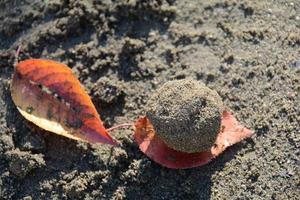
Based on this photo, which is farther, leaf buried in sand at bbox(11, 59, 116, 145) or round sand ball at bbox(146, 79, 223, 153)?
leaf buried in sand at bbox(11, 59, 116, 145)

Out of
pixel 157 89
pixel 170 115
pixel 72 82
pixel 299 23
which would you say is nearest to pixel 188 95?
pixel 170 115

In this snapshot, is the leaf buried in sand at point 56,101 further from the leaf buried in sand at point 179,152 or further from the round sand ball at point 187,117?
the round sand ball at point 187,117

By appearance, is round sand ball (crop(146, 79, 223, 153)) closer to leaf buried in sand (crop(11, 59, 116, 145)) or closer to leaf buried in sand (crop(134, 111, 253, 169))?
leaf buried in sand (crop(134, 111, 253, 169))

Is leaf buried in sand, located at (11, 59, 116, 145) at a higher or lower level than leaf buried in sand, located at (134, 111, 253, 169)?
higher

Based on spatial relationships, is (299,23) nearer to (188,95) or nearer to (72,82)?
(188,95)

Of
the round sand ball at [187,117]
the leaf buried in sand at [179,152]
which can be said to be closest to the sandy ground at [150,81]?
the leaf buried in sand at [179,152]

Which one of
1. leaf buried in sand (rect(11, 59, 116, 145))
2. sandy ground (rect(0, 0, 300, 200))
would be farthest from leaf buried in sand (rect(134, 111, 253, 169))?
leaf buried in sand (rect(11, 59, 116, 145))

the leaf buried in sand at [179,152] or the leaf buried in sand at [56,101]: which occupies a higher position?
the leaf buried in sand at [56,101]
